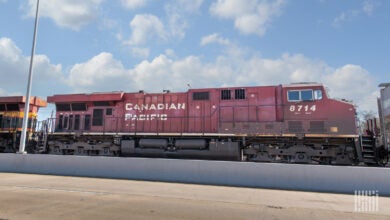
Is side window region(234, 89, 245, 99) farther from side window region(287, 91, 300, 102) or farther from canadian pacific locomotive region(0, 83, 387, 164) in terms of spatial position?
side window region(287, 91, 300, 102)

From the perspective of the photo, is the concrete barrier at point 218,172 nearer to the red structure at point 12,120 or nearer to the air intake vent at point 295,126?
the air intake vent at point 295,126

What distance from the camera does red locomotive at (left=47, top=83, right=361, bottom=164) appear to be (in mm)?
12070

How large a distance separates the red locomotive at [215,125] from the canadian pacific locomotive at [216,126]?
0.04 metres

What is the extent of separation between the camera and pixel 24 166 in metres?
11.6

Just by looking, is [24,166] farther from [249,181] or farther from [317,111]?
[317,111]

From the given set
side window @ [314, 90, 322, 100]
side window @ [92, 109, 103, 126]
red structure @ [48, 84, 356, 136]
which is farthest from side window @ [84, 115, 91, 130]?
side window @ [314, 90, 322, 100]

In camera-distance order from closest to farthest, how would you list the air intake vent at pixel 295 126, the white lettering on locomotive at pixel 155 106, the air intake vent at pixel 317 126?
the air intake vent at pixel 317 126
the air intake vent at pixel 295 126
the white lettering on locomotive at pixel 155 106

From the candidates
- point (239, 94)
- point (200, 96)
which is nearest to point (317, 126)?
point (239, 94)

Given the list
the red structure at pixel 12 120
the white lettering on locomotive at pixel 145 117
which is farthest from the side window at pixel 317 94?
the red structure at pixel 12 120

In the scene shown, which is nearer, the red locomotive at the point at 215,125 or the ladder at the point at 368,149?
the ladder at the point at 368,149

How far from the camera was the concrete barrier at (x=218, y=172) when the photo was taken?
26.1 ft

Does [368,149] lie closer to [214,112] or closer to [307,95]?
[307,95]

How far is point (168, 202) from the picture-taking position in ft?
20.8

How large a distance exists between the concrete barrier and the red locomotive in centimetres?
319
